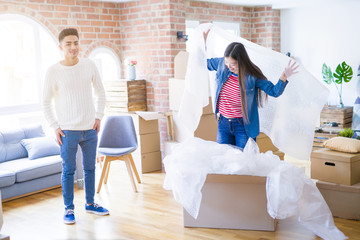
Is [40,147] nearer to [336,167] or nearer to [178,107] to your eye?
[178,107]

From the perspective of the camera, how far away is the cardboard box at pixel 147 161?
5.58 meters

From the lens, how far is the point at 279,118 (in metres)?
3.83

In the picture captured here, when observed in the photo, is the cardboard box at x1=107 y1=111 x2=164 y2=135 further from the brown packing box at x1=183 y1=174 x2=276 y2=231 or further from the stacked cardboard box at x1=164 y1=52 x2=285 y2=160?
the brown packing box at x1=183 y1=174 x2=276 y2=231

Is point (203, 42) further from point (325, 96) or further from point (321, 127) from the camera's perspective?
point (321, 127)

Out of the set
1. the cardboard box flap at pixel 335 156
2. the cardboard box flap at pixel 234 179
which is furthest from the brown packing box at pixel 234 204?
the cardboard box flap at pixel 335 156

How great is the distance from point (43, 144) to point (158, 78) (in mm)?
1696

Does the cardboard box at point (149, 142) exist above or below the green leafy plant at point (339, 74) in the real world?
below

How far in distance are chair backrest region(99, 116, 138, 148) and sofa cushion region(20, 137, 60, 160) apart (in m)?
0.54

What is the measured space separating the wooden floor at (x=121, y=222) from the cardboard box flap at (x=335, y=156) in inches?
18.7

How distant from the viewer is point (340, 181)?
12.3 feet

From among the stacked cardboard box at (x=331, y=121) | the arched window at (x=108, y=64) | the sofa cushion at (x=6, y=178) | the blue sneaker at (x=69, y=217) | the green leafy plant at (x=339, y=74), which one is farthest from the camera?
the green leafy plant at (x=339, y=74)

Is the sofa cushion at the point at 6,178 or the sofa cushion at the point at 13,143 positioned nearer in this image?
the sofa cushion at the point at 6,178

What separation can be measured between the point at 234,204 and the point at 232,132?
1.80ft

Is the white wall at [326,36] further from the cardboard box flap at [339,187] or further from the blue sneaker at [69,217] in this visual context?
the blue sneaker at [69,217]
